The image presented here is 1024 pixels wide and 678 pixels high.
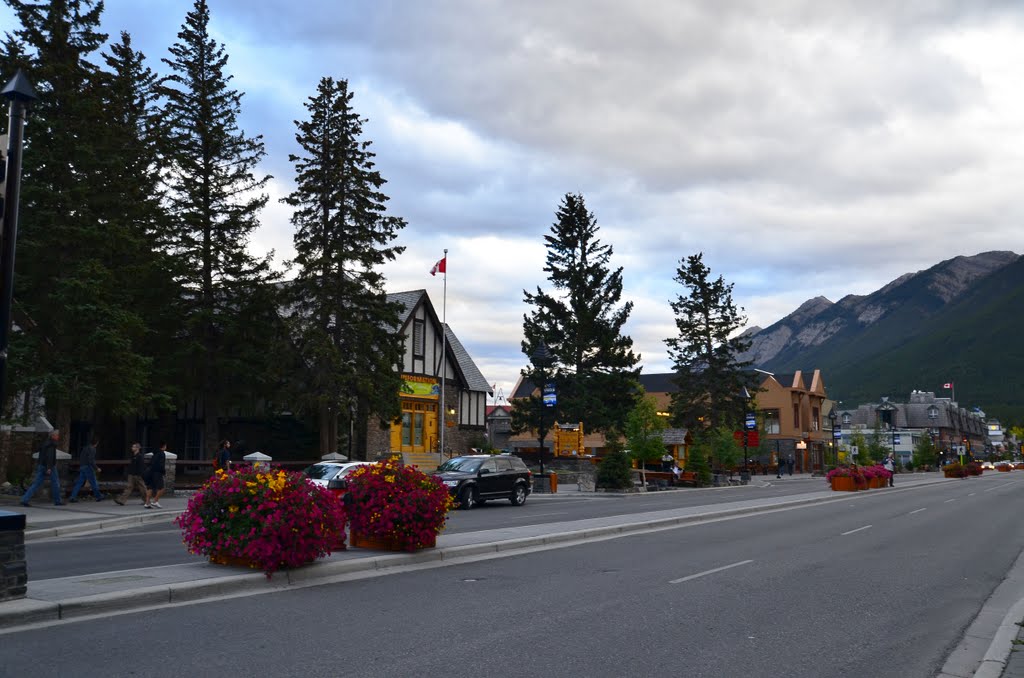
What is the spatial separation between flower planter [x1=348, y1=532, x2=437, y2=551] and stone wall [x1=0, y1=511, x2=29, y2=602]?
5529 millimetres

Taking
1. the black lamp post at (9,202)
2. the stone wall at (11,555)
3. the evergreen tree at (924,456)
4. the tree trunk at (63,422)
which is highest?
the black lamp post at (9,202)

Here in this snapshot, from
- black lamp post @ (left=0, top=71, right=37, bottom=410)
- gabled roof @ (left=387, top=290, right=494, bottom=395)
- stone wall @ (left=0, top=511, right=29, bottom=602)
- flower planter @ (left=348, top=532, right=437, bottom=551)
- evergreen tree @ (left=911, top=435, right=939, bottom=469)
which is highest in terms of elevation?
gabled roof @ (left=387, top=290, right=494, bottom=395)

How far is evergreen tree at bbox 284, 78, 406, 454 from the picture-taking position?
36.2 m

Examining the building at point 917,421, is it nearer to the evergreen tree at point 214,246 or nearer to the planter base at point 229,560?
the evergreen tree at point 214,246

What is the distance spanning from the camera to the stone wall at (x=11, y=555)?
8.48 m

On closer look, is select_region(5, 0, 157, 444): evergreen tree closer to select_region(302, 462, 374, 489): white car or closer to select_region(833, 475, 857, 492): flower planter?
select_region(302, 462, 374, 489): white car

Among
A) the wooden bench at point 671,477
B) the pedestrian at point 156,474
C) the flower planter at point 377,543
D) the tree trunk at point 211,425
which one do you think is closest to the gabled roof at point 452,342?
the tree trunk at point 211,425

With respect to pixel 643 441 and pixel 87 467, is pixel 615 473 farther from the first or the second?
pixel 87 467

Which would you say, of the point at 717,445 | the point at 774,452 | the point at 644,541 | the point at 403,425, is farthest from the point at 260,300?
the point at 774,452

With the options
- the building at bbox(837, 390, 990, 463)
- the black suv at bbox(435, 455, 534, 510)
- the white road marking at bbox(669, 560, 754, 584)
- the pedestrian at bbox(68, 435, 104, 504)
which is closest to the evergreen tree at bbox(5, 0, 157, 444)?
the pedestrian at bbox(68, 435, 104, 504)

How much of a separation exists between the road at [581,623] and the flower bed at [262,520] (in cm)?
69

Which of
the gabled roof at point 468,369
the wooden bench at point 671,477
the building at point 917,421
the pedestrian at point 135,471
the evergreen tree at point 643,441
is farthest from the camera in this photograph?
the building at point 917,421

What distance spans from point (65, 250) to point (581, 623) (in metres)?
24.3

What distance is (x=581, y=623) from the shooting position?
8.61 meters
